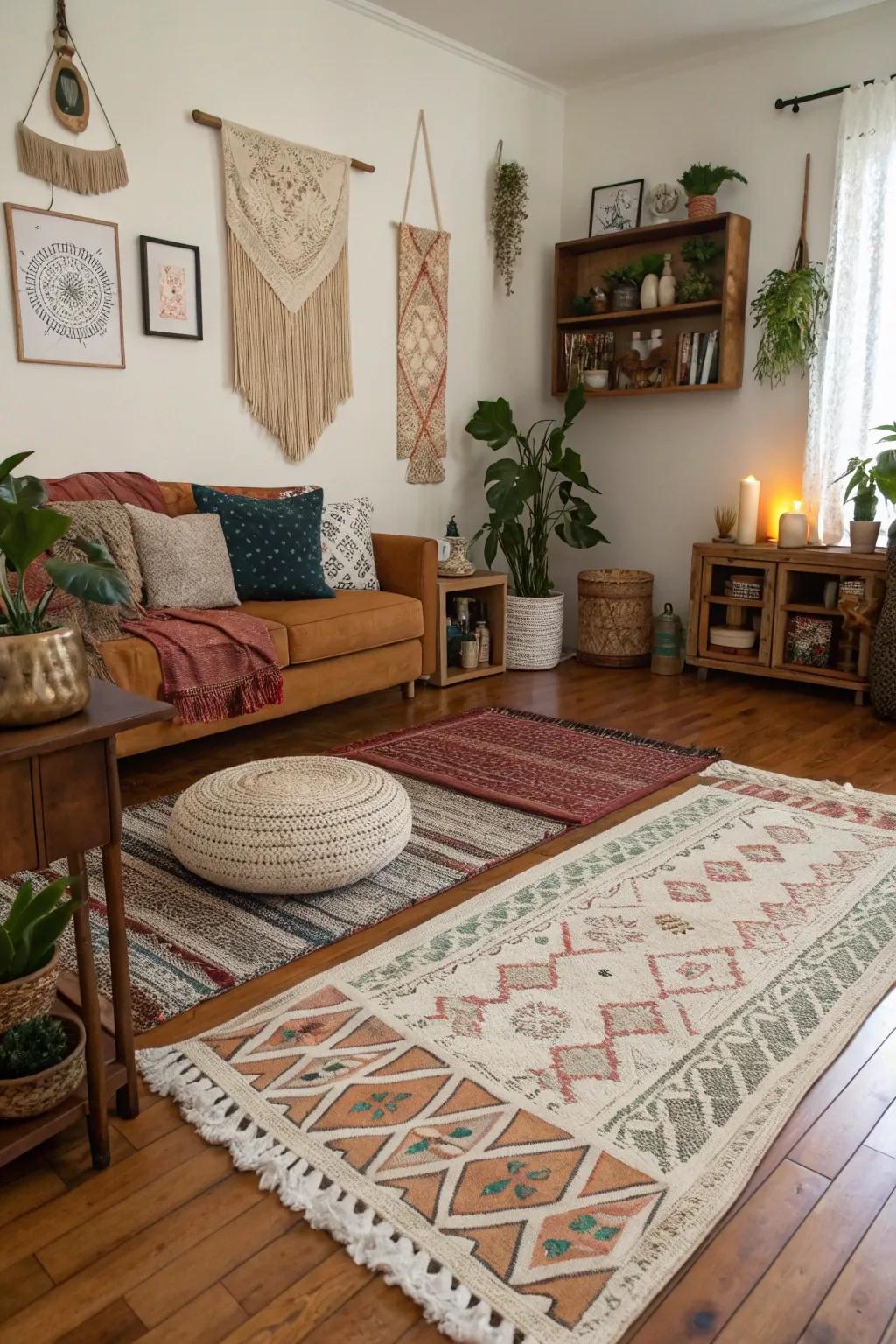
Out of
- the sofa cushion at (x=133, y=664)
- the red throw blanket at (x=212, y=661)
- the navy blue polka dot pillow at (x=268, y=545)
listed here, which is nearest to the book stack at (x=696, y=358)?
the navy blue polka dot pillow at (x=268, y=545)

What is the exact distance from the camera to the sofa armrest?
4.05 metres

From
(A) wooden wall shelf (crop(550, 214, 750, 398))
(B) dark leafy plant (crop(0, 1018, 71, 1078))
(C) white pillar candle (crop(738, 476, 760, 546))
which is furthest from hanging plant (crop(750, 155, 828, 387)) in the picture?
(B) dark leafy plant (crop(0, 1018, 71, 1078))

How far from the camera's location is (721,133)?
4.56 metres

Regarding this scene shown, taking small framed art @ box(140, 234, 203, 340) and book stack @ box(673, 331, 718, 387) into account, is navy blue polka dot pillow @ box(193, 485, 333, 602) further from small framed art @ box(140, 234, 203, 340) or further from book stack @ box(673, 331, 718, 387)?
book stack @ box(673, 331, 718, 387)

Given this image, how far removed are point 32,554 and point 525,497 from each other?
3493 mm

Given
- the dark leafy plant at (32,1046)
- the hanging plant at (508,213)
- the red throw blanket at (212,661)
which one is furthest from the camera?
the hanging plant at (508,213)

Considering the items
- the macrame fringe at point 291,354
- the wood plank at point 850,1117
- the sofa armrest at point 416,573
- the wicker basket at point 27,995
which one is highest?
the macrame fringe at point 291,354

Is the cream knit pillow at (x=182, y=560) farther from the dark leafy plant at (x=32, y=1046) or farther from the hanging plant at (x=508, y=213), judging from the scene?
the hanging plant at (x=508, y=213)

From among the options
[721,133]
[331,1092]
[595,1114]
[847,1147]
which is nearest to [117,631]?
[331,1092]

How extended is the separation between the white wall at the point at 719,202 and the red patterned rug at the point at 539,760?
1.68m

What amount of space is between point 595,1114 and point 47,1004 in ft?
2.77

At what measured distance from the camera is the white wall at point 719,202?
425 centimetres

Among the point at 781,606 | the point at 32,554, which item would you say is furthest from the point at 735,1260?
the point at 781,606

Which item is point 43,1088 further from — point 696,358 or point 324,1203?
point 696,358
